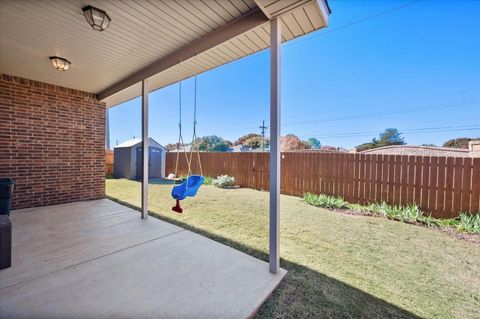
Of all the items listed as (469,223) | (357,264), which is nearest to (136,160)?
(357,264)

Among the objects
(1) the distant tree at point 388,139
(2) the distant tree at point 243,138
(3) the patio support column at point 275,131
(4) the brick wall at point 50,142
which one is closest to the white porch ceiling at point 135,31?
(3) the patio support column at point 275,131

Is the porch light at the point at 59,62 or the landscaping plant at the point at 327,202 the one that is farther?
the landscaping plant at the point at 327,202

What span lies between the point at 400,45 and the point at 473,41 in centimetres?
334

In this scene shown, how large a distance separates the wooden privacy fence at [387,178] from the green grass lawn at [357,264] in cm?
108

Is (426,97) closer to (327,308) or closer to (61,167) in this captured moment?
(327,308)

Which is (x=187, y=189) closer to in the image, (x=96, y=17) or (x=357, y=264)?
(x=96, y=17)

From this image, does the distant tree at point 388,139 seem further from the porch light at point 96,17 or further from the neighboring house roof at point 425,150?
the porch light at point 96,17

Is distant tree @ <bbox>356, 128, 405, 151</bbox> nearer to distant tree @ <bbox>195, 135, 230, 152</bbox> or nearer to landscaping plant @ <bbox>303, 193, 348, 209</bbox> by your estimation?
distant tree @ <bbox>195, 135, 230, 152</bbox>

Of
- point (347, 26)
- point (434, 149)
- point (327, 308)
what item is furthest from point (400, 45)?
point (327, 308)

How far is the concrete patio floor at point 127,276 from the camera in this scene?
1638 millimetres

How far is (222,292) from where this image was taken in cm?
185

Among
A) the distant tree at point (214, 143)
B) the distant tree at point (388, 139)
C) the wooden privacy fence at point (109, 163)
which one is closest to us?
the wooden privacy fence at point (109, 163)

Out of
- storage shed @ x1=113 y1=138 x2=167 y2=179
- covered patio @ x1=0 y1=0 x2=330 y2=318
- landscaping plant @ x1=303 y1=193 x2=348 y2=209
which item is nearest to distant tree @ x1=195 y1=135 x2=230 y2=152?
storage shed @ x1=113 y1=138 x2=167 y2=179

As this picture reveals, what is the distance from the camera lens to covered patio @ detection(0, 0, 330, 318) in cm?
178
